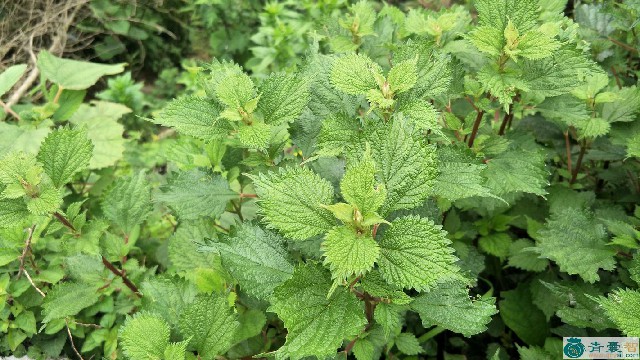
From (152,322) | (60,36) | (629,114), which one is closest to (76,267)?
(152,322)

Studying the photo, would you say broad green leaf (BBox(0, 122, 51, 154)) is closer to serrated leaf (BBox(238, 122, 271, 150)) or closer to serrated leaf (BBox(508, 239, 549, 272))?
serrated leaf (BBox(238, 122, 271, 150))

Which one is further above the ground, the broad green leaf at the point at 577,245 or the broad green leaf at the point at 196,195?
the broad green leaf at the point at 196,195

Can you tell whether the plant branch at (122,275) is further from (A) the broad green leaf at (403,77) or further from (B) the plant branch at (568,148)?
(B) the plant branch at (568,148)

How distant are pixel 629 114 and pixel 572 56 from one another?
53 cm

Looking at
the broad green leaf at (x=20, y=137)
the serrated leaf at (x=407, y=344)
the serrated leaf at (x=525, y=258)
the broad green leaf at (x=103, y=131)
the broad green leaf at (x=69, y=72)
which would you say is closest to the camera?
the serrated leaf at (x=407, y=344)

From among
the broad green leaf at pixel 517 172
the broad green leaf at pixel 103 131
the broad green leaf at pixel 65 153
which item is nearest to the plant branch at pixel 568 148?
the broad green leaf at pixel 517 172

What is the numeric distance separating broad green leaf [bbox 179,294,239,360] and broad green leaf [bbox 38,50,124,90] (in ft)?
5.95

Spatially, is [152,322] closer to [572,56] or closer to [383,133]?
[383,133]

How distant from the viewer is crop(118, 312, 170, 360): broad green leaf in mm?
1187

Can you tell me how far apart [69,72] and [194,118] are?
5.92 feet

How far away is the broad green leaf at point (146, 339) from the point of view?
46.7 inches

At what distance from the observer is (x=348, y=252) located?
0.94m

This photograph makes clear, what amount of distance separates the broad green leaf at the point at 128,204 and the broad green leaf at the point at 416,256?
106 centimetres

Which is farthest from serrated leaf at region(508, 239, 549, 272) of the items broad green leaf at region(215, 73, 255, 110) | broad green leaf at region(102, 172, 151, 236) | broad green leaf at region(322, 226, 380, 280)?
broad green leaf at region(102, 172, 151, 236)
